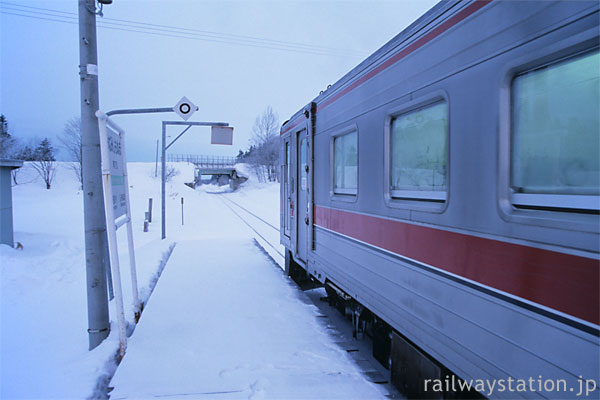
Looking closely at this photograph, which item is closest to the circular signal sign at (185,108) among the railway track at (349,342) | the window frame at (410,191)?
the railway track at (349,342)

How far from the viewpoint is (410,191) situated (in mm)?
3062

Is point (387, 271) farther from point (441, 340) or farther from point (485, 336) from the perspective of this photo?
point (485, 336)

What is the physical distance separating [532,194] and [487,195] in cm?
26

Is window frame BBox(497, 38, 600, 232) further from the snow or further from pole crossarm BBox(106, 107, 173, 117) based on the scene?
pole crossarm BBox(106, 107, 173, 117)

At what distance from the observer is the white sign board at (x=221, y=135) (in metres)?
10.1

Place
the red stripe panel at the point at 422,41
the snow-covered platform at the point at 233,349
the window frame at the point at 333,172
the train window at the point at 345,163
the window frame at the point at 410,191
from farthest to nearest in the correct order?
the train window at the point at 345,163 < the window frame at the point at 333,172 < the snow-covered platform at the point at 233,349 < the window frame at the point at 410,191 < the red stripe panel at the point at 422,41

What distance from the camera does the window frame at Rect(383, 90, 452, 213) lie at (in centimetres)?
254

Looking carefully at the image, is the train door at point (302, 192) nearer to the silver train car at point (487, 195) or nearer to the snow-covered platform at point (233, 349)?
the snow-covered platform at point (233, 349)

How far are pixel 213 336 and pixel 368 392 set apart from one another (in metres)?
2.05

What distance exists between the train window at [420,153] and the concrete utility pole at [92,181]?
3.41m

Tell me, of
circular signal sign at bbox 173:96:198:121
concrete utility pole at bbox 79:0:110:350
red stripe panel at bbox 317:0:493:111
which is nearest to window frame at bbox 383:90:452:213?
red stripe panel at bbox 317:0:493:111

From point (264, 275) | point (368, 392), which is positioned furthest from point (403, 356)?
point (264, 275)

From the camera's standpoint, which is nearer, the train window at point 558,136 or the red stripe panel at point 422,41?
the train window at point 558,136

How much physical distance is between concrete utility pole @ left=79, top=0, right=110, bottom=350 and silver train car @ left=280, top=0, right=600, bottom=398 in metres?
3.04
